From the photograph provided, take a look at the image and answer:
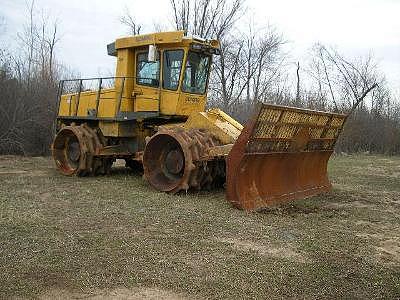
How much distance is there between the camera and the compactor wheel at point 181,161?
792 centimetres

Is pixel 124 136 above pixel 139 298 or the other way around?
above

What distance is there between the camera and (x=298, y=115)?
7.74 meters

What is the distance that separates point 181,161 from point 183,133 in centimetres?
51

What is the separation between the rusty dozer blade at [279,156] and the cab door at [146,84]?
2.79 metres

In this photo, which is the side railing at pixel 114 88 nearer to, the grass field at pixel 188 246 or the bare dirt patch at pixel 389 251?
the grass field at pixel 188 246

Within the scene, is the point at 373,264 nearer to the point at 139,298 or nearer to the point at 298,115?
the point at 139,298

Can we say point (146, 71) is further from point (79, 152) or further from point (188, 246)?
point (188, 246)

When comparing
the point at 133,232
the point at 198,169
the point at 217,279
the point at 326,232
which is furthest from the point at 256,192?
the point at 217,279

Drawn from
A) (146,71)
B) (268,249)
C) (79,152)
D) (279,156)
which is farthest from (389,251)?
(79,152)

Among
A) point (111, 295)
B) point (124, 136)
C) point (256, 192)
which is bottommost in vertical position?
point (111, 295)

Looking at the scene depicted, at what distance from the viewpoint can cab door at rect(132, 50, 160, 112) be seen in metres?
9.48

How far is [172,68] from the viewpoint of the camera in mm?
9305

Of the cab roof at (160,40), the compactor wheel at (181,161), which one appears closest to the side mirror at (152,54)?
the cab roof at (160,40)

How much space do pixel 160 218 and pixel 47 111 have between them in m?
11.2
